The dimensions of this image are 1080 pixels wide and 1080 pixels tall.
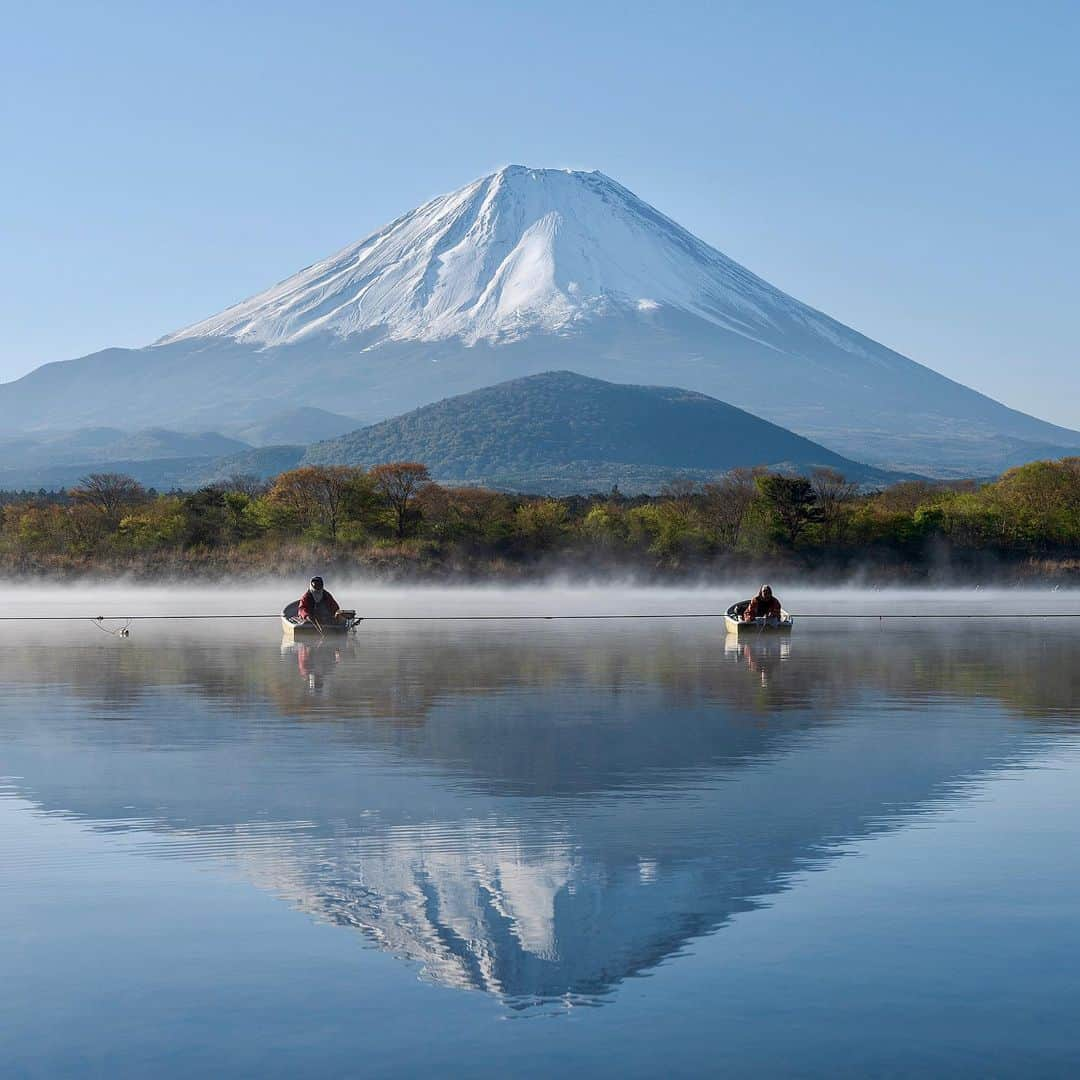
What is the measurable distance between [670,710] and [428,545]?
167 ft

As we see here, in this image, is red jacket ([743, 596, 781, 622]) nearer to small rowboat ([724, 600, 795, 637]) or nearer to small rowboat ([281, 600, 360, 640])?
small rowboat ([724, 600, 795, 637])

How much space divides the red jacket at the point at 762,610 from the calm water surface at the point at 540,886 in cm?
1594

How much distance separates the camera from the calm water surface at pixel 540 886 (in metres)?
8.53

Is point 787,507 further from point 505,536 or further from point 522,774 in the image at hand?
point 522,774

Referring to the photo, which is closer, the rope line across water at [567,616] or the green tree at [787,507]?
the rope line across water at [567,616]

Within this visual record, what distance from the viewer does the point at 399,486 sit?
77.2m

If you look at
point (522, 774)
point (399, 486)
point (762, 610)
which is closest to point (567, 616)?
point (762, 610)

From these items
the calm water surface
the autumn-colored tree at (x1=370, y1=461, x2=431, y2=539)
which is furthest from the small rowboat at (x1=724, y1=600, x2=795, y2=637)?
the autumn-colored tree at (x1=370, y1=461, x2=431, y2=539)

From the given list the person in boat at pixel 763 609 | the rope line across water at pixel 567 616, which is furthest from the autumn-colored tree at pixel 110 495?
the person in boat at pixel 763 609

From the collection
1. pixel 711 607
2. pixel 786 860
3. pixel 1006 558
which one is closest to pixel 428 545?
pixel 711 607

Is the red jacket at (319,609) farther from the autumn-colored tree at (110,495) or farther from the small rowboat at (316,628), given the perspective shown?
the autumn-colored tree at (110,495)

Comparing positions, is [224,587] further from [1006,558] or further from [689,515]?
[1006,558]

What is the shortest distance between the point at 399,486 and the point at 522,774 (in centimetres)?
6134

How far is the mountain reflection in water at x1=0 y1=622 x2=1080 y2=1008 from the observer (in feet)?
35.4
